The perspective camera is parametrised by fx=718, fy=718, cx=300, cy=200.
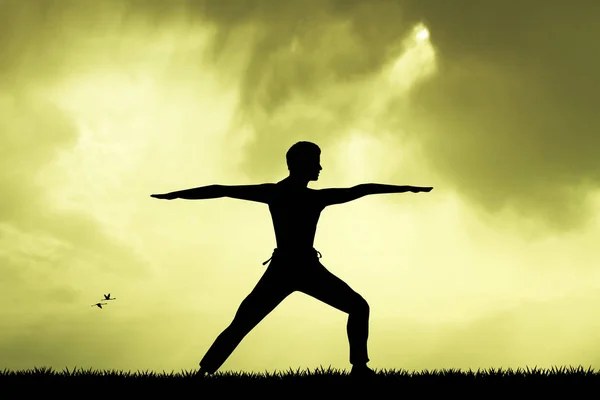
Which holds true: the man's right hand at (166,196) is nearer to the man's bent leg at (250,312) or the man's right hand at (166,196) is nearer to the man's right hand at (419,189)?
the man's bent leg at (250,312)

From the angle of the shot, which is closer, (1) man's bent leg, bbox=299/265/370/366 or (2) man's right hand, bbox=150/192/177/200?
(1) man's bent leg, bbox=299/265/370/366

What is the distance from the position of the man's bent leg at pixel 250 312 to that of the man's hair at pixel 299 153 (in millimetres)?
1440

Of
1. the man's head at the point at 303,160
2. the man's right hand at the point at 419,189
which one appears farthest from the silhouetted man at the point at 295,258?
the man's right hand at the point at 419,189

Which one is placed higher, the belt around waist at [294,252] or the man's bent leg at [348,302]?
Answer: the belt around waist at [294,252]

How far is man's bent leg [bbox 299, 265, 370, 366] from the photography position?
9.15 m

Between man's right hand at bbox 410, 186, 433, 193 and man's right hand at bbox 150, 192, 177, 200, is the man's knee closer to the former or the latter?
man's right hand at bbox 410, 186, 433, 193

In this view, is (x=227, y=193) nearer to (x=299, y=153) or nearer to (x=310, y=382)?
(x=299, y=153)

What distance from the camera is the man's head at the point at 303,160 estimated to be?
9438 millimetres

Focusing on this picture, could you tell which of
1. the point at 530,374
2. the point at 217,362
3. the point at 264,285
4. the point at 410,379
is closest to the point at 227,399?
the point at 217,362

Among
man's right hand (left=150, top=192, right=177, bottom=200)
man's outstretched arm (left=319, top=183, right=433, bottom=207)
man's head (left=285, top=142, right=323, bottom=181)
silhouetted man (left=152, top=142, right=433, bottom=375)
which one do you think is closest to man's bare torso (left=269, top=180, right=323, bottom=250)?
silhouetted man (left=152, top=142, right=433, bottom=375)

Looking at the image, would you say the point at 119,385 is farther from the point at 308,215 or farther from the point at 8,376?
the point at 308,215

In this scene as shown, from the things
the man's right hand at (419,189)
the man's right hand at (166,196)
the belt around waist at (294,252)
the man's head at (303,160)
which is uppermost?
the man's head at (303,160)

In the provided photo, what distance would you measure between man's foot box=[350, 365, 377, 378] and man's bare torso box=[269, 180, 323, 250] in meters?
1.67

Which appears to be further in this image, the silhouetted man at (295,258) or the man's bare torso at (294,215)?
the man's bare torso at (294,215)
